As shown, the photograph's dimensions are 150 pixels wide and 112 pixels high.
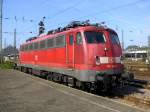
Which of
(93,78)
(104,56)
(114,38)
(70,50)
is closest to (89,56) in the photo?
(104,56)

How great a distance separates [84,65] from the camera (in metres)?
17.3

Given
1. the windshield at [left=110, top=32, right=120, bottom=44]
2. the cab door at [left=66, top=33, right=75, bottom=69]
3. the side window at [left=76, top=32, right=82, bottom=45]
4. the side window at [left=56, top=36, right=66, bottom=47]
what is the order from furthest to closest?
the side window at [left=56, top=36, right=66, bottom=47] → the cab door at [left=66, top=33, right=75, bottom=69] → the windshield at [left=110, top=32, right=120, bottom=44] → the side window at [left=76, top=32, right=82, bottom=45]

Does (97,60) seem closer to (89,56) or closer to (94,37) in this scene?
(89,56)

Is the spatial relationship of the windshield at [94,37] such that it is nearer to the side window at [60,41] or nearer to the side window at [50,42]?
the side window at [60,41]

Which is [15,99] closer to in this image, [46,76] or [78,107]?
[78,107]

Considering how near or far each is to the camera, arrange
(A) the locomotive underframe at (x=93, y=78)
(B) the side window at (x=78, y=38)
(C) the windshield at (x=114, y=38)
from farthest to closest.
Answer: (C) the windshield at (x=114, y=38), (B) the side window at (x=78, y=38), (A) the locomotive underframe at (x=93, y=78)

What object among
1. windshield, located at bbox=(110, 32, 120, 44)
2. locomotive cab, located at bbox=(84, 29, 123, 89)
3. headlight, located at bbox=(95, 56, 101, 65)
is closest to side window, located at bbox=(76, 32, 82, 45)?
locomotive cab, located at bbox=(84, 29, 123, 89)

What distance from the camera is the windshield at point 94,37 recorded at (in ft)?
57.7

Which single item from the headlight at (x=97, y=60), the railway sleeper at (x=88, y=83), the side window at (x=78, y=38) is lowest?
the railway sleeper at (x=88, y=83)

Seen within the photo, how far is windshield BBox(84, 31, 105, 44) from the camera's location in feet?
57.7

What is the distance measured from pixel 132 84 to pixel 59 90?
5451 mm

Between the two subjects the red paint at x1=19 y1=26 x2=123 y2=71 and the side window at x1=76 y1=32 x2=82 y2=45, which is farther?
the side window at x1=76 y1=32 x2=82 y2=45

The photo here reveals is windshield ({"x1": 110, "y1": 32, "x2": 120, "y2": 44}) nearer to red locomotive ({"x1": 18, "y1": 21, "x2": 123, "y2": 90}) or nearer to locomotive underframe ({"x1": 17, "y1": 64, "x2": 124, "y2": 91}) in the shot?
red locomotive ({"x1": 18, "y1": 21, "x2": 123, "y2": 90})

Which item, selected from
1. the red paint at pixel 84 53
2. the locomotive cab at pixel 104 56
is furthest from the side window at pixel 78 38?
the locomotive cab at pixel 104 56
